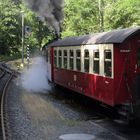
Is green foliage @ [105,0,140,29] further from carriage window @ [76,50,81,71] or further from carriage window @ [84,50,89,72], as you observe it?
carriage window @ [84,50,89,72]

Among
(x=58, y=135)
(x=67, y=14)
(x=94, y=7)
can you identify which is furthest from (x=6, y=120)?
(x=67, y=14)

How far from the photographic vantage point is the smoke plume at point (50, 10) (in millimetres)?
26906

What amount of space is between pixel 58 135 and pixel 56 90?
11354 millimetres

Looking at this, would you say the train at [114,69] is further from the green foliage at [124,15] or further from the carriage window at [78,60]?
the green foliage at [124,15]

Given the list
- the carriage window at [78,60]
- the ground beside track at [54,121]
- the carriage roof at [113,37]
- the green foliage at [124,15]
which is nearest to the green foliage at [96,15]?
the green foliage at [124,15]

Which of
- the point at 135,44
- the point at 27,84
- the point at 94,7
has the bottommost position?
the point at 27,84

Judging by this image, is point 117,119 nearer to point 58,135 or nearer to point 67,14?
point 58,135

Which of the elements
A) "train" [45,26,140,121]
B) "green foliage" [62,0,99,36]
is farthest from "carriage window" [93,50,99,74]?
"green foliage" [62,0,99,36]

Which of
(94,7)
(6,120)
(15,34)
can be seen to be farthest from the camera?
(15,34)

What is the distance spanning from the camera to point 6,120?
1398cm

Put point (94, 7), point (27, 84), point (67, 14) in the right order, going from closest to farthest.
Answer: point (27, 84) < point (94, 7) < point (67, 14)

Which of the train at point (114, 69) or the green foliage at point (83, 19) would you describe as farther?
the green foliage at point (83, 19)

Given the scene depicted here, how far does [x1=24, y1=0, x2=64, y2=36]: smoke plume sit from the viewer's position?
2691cm

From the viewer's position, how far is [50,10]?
1078 inches
